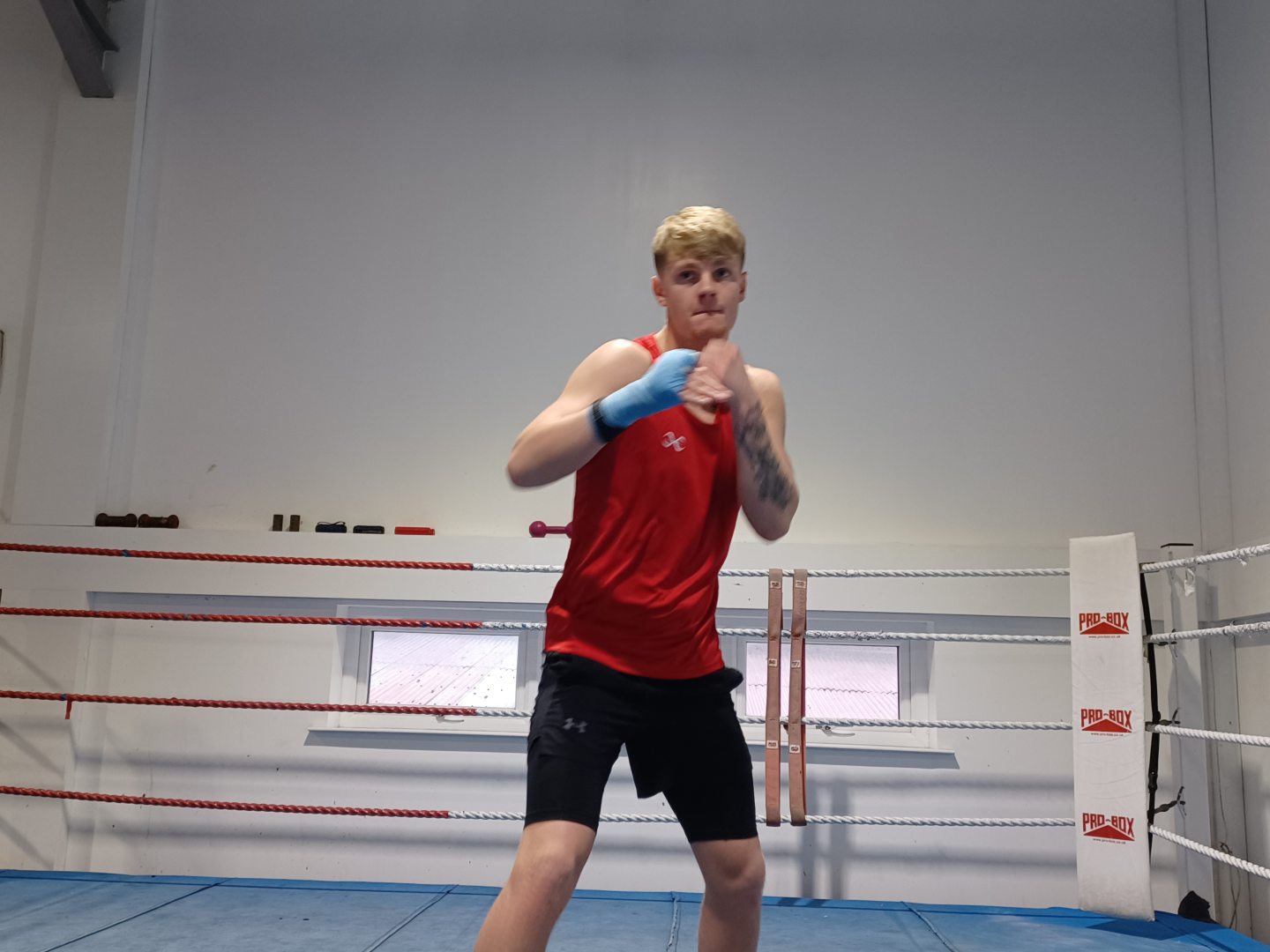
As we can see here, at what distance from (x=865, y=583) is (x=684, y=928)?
3.95ft

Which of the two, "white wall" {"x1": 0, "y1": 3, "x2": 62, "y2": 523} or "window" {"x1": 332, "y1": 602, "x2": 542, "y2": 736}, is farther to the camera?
"white wall" {"x1": 0, "y1": 3, "x2": 62, "y2": 523}

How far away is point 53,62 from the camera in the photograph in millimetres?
3875

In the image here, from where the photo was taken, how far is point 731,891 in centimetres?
126

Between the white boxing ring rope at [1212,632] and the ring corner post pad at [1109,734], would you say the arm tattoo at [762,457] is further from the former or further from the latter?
the ring corner post pad at [1109,734]

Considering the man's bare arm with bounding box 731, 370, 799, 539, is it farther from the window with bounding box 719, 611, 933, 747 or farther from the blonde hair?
the window with bounding box 719, 611, 933, 747

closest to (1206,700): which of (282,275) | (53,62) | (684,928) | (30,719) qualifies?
(684,928)

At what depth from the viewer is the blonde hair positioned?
4.21 feet

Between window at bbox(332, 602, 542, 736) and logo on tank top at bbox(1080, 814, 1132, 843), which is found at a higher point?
window at bbox(332, 602, 542, 736)

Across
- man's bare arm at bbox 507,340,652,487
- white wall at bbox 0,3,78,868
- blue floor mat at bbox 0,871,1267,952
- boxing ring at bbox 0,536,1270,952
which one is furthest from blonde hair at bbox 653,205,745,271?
white wall at bbox 0,3,78,868

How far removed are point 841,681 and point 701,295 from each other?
251 centimetres

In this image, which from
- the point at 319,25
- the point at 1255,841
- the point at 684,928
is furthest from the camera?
the point at 319,25

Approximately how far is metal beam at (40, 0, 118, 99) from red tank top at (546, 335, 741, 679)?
3301 millimetres

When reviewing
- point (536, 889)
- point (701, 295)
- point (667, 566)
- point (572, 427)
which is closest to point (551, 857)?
point (536, 889)

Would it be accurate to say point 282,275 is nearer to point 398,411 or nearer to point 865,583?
point 398,411
